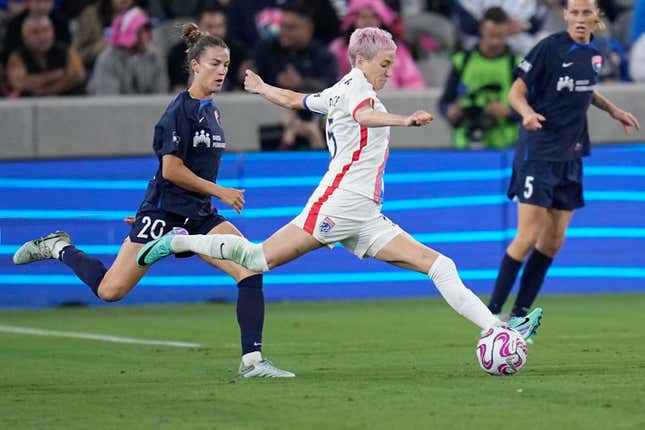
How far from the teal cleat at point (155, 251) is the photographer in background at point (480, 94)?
6652 mm

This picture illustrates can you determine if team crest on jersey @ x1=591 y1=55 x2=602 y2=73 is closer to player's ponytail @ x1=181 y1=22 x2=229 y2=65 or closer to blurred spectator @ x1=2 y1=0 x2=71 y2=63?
player's ponytail @ x1=181 y1=22 x2=229 y2=65

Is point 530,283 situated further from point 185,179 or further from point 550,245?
point 185,179

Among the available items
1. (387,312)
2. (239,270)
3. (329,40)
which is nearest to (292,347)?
(239,270)

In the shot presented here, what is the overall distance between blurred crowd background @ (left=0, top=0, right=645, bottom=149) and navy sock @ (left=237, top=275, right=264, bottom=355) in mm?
6387

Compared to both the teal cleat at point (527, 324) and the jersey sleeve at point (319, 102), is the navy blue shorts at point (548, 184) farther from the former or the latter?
the jersey sleeve at point (319, 102)

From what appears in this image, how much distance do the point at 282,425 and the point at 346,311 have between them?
21.0 ft

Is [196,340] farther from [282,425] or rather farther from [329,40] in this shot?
[329,40]

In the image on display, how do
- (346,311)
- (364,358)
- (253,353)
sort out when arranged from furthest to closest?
(346,311) → (364,358) → (253,353)

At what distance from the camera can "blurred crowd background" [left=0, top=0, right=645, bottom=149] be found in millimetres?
14664

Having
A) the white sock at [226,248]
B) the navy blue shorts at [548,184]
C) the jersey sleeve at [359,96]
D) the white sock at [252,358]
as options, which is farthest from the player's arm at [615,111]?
the white sock at [252,358]

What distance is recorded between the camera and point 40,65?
15.3 m

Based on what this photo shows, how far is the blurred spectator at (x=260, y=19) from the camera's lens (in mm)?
16422

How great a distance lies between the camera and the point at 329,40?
16.6 metres

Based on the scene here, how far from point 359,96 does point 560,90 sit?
3037 mm
